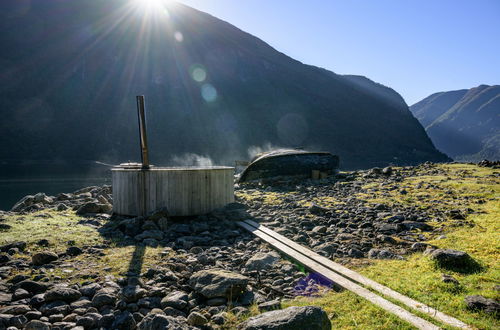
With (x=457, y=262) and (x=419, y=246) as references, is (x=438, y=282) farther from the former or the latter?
(x=419, y=246)

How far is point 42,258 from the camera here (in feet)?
19.3

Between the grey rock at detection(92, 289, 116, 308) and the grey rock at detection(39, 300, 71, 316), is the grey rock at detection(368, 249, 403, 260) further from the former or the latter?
the grey rock at detection(39, 300, 71, 316)

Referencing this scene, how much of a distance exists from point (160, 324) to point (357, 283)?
2.74 metres

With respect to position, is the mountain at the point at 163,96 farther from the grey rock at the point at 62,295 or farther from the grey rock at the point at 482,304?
the grey rock at the point at 482,304

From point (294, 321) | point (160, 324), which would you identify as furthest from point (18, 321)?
point (294, 321)

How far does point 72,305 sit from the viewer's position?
14.0 ft

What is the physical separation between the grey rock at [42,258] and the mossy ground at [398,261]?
385 mm

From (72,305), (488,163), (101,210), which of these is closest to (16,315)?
(72,305)

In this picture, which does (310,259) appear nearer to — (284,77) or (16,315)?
(16,315)

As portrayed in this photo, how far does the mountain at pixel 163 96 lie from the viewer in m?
78.0

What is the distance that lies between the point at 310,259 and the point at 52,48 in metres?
115

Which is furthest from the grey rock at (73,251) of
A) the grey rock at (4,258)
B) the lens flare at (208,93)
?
the lens flare at (208,93)

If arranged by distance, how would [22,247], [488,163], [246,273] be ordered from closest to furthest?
[246,273]
[22,247]
[488,163]

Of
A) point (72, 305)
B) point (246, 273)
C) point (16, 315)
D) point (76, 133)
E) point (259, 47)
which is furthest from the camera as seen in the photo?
point (259, 47)
